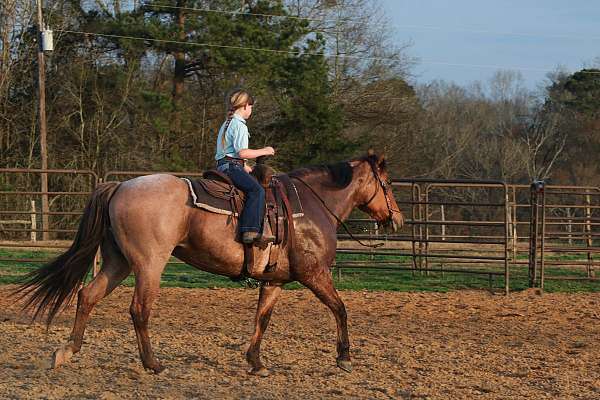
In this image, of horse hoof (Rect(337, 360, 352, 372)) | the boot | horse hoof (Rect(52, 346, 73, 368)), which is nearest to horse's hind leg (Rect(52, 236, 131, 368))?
horse hoof (Rect(52, 346, 73, 368))

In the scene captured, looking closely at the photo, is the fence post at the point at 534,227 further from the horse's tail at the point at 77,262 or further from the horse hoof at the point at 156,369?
the horse's tail at the point at 77,262

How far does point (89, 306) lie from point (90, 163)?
20.3 meters

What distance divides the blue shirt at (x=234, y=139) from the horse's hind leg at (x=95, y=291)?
1.15 metres

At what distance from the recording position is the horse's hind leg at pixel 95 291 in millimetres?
5891

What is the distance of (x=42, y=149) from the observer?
23734 mm

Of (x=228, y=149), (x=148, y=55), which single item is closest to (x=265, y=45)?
(x=148, y=55)

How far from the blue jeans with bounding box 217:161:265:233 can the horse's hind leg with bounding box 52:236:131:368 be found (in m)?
1.01

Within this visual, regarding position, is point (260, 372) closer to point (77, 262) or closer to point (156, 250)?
point (156, 250)

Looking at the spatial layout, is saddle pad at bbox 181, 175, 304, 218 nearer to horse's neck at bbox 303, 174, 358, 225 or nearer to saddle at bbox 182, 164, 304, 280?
saddle at bbox 182, 164, 304, 280

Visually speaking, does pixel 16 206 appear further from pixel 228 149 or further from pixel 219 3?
pixel 228 149

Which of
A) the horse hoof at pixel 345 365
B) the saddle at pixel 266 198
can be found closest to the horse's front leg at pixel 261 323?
the saddle at pixel 266 198

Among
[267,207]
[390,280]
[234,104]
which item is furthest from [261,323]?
[390,280]

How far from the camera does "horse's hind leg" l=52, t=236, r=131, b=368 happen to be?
5.89 meters

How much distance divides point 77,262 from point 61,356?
0.73m
